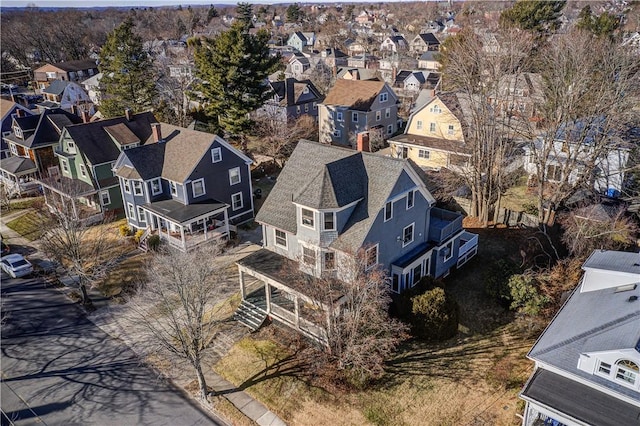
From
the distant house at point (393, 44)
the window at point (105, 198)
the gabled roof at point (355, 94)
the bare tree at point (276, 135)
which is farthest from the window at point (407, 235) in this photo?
the distant house at point (393, 44)

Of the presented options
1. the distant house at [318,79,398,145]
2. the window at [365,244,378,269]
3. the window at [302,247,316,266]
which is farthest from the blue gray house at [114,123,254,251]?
the distant house at [318,79,398,145]

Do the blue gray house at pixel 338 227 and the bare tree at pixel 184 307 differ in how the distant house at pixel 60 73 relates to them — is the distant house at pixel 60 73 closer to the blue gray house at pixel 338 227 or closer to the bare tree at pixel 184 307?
the bare tree at pixel 184 307

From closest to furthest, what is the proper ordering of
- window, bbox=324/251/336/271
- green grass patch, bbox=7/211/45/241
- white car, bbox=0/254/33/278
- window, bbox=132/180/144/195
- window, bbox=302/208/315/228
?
window, bbox=302/208/315/228 < window, bbox=324/251/336/271 < white car, bbox=0/254/33/278 < window, bbox=132/180/144/195 < green grass patch, bbox=7/211/45/241

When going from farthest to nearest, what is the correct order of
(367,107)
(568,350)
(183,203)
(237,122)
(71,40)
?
1. (71,40)
2. (367,107)
3. (237,122)
4. (183,203)
5. (568,350)

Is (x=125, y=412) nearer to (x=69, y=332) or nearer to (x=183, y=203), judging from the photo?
(x=69, y=332)

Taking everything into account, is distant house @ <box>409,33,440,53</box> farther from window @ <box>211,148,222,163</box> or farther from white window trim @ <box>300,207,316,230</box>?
white window trim @ <box>300,207,316,230</box>

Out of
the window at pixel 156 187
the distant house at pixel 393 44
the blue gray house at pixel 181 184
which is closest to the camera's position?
the blue gray house at pixel 181 184

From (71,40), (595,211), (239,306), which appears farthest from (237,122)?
(71,40)
